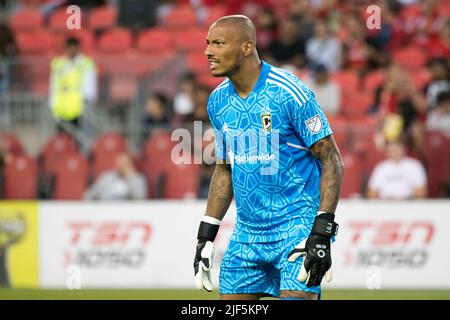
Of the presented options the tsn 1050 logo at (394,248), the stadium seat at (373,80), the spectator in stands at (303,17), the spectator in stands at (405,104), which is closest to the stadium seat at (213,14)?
the spectator in stands at (303,17)

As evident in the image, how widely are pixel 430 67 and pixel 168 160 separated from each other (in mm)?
4551

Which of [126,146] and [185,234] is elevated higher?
[126,146]

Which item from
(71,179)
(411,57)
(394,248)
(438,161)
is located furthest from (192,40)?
(394,248)

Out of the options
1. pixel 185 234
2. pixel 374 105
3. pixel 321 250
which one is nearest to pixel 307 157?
pixel 321 250

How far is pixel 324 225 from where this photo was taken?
19.9 feet

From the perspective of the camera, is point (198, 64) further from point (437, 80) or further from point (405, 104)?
point (437, 80)

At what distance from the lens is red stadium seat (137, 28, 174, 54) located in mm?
17266

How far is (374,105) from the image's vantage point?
617 inches

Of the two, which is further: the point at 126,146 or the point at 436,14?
the point at 436,14

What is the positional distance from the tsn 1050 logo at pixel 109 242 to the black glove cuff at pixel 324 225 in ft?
24.0

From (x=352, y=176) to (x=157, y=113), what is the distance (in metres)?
2.86

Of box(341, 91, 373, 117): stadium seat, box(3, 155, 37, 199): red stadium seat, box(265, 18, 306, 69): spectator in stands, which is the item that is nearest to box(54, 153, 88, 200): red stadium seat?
box(3, 155, 37, 199): red stadium seat
